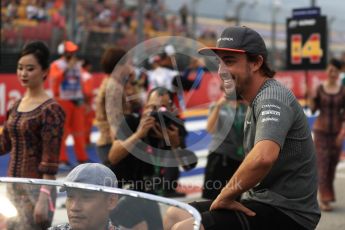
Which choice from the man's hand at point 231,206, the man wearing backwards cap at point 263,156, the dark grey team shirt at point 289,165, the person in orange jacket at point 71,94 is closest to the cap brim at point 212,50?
the man wearing backwards cap at point 263,156

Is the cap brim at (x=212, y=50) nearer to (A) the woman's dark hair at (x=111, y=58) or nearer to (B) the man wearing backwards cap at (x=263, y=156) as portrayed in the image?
(B) the man wearing backwards cap at (x=263, y=156)

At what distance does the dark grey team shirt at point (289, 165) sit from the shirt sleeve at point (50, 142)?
5.30 feet

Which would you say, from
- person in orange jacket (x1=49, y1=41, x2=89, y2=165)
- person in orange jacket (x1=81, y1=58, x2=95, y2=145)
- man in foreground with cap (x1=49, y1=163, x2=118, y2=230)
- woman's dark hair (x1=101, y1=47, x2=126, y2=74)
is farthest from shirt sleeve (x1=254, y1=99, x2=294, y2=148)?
person in orange jacket (x1=81, y1=58, x2=95, y2=145)

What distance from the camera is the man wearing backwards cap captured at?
315cm

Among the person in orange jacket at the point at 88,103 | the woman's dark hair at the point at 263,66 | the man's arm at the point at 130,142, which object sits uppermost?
the woman's dark hair at the point at 263,66

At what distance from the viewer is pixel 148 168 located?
5484mm

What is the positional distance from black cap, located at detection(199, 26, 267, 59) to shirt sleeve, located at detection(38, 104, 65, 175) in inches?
59.1

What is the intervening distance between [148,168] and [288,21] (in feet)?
20.1

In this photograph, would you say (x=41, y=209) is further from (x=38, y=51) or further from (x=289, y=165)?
(x=38, y=51)

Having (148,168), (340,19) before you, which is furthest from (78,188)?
(340,19)

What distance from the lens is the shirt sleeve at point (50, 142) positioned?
4458 mm

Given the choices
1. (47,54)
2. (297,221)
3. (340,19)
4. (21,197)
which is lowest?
(340,19)

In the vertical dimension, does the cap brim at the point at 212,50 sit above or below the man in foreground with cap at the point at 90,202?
above

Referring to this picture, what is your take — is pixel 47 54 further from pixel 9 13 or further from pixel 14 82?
pixel 9 13
